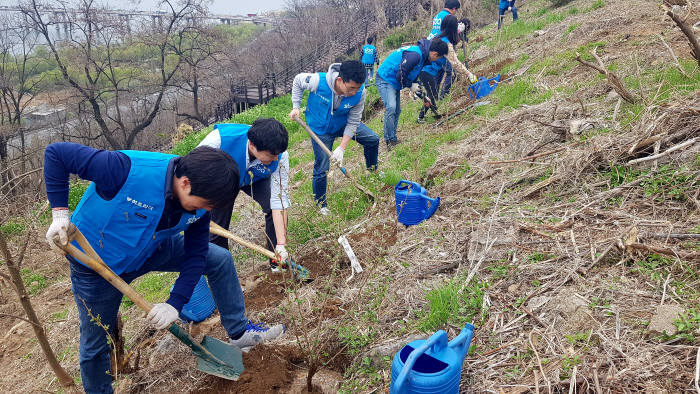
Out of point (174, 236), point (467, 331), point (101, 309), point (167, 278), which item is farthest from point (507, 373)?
point (167, 278)

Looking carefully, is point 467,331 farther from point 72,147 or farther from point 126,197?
point 72,147

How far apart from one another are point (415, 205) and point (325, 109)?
1.48 m

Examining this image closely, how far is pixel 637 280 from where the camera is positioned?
92.2 inches

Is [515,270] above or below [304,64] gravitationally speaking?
above

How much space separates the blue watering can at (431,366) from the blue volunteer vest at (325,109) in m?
3.03

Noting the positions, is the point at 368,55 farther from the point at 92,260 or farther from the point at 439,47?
the point at 92,260

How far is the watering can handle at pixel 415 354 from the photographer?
64.8 inches

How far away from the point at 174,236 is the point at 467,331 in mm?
1724

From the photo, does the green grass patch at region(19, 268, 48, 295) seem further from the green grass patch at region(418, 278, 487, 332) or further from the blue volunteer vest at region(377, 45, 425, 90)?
the green grass patch at region(418, 278, 487, 332)

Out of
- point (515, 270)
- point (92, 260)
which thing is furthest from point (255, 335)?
point (515, 270)

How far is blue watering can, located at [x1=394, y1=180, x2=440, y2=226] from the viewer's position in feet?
12.5

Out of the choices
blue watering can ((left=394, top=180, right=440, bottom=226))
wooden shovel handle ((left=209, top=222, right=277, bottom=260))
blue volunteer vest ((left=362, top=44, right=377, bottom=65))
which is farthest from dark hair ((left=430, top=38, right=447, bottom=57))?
blue volunteer vest ((left=362, top=44, right=377, bottom=65))

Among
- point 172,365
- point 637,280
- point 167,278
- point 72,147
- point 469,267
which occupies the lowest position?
point 167,278

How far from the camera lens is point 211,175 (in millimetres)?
2023
